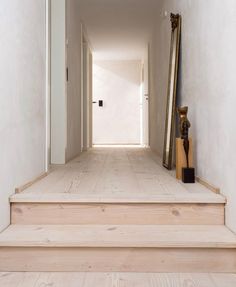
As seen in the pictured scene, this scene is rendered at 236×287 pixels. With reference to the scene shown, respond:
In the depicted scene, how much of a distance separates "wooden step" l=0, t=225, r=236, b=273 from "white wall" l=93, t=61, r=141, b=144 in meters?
7.42

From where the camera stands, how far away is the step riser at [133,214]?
1855 mm

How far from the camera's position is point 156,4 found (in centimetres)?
492

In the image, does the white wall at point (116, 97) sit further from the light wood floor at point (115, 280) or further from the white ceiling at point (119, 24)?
the light wood floor at point (115, 280)

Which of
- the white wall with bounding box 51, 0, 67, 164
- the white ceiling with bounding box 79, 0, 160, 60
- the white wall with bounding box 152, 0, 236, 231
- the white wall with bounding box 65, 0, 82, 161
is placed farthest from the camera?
the white ceiling with bounding box 79, 0, 160, 60

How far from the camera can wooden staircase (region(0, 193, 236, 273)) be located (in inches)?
63.7

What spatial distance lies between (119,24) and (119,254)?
505 centimetres

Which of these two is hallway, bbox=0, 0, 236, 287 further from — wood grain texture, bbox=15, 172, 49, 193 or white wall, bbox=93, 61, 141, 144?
white wall, bbox=93, 61, 141, 144

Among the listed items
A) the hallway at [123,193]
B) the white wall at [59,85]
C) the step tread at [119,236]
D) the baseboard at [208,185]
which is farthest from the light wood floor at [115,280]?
the white wall at [59,85]

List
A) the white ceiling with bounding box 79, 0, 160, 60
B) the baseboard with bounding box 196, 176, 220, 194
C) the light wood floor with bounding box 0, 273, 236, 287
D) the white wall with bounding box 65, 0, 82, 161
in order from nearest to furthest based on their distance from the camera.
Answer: the light wood floor with bounding box 0, 273, 236, 287 → the baseboard with bounding box 196, 176, 220, 194 → the white wall with bounding box 65, 0, 82, 161 → the white ceiling with bounding box 79, 0, 160, 60

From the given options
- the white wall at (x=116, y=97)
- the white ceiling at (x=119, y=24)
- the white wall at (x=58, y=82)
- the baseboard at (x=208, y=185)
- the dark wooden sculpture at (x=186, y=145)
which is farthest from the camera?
the white wall at (x=116, y=97)

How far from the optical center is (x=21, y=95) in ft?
6.93

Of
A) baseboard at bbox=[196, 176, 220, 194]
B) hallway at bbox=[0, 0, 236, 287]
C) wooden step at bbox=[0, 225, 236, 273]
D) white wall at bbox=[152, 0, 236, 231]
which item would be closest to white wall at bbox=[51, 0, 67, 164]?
hallway at bbox=[0, 0, 236, 287]

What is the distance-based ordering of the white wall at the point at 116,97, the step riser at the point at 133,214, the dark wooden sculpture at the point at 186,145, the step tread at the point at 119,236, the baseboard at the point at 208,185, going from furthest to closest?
the white wall at the point at 116,97, the dark wooden sculpture at the point at 186,145, the baseboard at the point at 208,185, the step riser at the point at 133,214, the step tread at the point at 119,236

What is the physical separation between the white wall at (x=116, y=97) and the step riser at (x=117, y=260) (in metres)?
7.42
